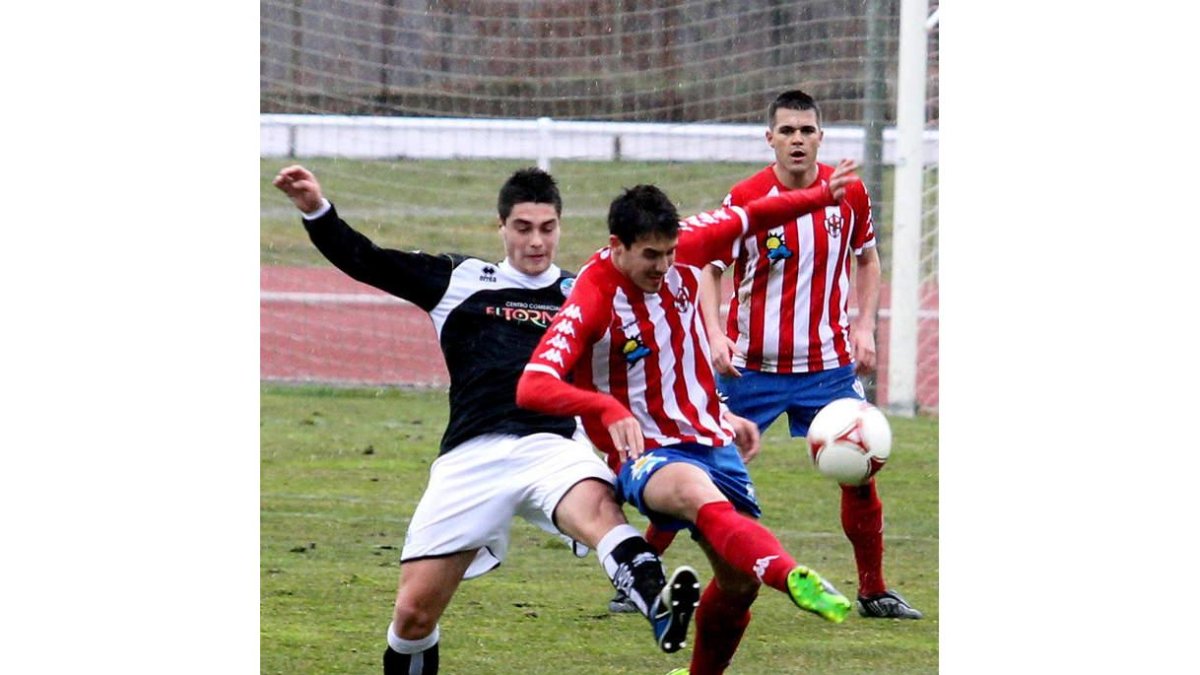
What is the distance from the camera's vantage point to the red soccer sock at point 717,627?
182 inches

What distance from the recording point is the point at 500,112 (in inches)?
439

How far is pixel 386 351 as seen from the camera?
10.7 m

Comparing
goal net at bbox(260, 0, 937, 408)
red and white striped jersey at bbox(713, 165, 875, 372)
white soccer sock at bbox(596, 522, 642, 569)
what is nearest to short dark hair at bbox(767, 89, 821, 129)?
red and white striped jersey at bbox(713, 165, 875, 372)

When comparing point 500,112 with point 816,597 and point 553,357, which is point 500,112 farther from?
point 816,597

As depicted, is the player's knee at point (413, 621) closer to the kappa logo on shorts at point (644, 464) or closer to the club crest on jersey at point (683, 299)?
the kappa logo on shorts at point (644, 464)

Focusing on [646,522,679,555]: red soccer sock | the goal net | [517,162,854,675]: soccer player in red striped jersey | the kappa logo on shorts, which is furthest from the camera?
the goal net

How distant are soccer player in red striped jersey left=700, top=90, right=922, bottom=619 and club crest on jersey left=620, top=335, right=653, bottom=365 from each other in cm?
138

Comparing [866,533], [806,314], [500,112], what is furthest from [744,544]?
[500,112]

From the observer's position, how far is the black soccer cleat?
5.87 metres

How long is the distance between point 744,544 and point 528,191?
1.25 meters

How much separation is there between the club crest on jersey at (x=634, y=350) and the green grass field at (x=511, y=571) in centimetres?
107

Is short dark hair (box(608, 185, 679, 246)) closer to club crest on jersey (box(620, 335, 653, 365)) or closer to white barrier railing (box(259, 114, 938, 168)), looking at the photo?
club crest on jersey (box(620, 335, 653, 365))

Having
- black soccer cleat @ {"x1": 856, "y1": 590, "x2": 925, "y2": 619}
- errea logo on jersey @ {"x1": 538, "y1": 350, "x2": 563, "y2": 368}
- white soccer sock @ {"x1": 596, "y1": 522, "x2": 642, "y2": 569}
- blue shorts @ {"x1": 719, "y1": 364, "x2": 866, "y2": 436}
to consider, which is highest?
errea logo on jersey @ {"x1": 538, "y1": 350, "x2": 563, "y2": 368}
